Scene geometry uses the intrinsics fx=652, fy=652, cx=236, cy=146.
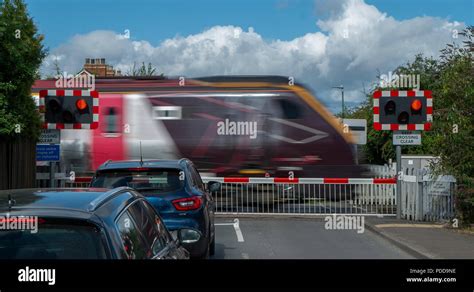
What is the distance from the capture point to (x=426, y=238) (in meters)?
13.1

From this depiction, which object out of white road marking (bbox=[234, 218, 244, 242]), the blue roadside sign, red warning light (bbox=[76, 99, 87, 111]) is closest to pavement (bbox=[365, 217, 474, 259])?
white road marking (bbox=[234, 218, 244, 242])

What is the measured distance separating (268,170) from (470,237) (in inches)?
331

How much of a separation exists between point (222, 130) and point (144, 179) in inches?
467

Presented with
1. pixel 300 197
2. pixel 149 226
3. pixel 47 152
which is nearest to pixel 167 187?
pixel 149 226

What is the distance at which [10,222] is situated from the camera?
398 cm

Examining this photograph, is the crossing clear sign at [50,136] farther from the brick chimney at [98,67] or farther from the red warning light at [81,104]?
the brick chimney at [98,67]

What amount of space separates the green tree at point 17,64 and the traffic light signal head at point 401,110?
8.45 meters

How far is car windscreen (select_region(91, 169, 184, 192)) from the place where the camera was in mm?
9031

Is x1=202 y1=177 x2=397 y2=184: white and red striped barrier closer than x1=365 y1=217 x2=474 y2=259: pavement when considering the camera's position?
No

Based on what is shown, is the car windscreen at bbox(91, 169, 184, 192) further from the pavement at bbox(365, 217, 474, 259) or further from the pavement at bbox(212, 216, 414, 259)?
the pavement at bbox(365, 217, 474, 259)

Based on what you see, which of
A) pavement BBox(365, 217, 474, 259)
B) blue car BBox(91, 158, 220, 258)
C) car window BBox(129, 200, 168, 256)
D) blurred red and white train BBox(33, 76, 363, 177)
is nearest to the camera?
car window BBox(129, 200, 168, 256)

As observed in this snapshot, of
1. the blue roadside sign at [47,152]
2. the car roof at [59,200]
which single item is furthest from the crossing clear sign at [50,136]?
the car roof at [59,200]

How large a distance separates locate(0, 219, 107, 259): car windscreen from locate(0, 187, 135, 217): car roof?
108 millimetres

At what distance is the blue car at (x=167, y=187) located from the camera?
28.9ft
